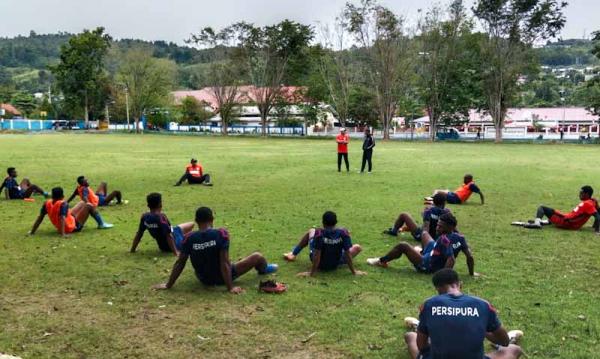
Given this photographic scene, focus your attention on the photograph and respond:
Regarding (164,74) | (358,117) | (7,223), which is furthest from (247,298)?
(164,74)

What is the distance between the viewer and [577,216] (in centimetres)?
1123

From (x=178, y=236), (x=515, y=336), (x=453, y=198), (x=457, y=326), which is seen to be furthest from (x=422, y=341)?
(x=453, y=198)

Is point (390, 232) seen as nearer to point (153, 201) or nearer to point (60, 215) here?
point (153, 201)

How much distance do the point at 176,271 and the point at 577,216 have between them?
865 cm

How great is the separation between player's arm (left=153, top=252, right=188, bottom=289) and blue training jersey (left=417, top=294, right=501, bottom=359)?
3.79 metres

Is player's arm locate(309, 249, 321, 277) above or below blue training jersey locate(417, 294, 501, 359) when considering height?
below

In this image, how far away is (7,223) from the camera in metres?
12.0

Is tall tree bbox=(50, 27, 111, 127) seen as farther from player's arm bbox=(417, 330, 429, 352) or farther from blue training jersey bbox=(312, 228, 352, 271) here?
player's arm bbox=(417, 330, 429, 352)

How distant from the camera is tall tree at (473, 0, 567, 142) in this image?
59938 millimetres

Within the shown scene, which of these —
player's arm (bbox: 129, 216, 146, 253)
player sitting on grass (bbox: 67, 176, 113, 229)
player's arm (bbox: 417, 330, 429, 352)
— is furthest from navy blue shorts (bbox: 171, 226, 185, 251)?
player's arm (bbox: 417, 330, 429, 352)

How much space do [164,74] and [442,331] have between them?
308ft

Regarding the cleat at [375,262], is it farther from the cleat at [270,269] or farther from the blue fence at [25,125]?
the blue fence at [25,125]

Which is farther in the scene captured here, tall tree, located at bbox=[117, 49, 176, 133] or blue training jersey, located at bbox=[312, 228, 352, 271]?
tall tree, located at bbox=[117, 49, 176, 133]

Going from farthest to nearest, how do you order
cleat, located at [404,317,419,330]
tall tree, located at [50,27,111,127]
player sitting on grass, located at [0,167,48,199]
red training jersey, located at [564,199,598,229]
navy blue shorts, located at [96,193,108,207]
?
tall tree, located at [50,27,111,127] → player sitting on grass, located at [0,167,48,199] → navy blue shorts, located at [96,193,108,207] → red training jersey, located at [564,199,598,229] → cleat, located at [404,317,419,330]
